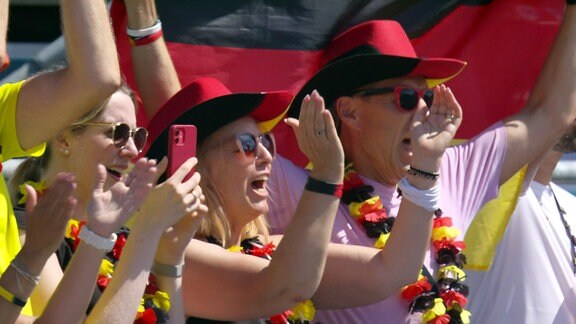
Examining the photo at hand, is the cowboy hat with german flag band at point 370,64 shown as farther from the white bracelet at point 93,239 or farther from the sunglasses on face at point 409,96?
the white bracelet at point 93,239

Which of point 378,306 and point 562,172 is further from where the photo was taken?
point 562,172

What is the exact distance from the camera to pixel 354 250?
11.6 feet

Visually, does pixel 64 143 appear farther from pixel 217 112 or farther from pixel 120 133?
pixel 217 112

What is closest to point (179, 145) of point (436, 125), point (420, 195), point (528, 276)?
point (420, 195)

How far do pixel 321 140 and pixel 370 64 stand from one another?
67 centimetres

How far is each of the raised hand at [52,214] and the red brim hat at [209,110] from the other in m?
0.93

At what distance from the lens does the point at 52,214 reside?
8.30ft

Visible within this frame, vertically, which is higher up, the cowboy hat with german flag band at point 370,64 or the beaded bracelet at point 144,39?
the cowboy hat with german flag band at point 370,64

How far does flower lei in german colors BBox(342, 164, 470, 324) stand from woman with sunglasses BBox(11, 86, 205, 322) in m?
0.74

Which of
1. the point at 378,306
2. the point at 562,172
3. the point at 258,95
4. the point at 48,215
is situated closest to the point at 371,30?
the point at 258,95

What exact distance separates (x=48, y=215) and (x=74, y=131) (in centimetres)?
83

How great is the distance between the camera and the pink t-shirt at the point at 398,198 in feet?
12.0

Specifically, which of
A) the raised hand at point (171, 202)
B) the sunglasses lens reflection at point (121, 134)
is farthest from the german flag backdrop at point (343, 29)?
the raised hand at point (171, 202)

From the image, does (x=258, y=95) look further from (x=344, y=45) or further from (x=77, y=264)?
(x=77, y=264)
